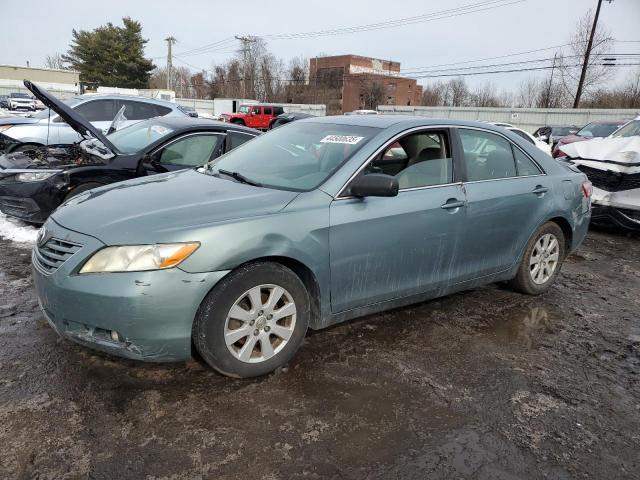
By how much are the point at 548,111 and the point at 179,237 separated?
36821mm

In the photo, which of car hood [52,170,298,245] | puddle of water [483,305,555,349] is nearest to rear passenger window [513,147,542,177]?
puddle of water [483,305,555,349]

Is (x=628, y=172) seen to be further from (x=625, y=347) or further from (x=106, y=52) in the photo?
(x=106, y=52)

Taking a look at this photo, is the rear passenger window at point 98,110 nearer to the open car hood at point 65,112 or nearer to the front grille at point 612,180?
the open car hood at point 65,112

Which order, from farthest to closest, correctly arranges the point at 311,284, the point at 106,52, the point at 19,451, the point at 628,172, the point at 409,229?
the point at 106,52, the point at 628,172, the point at 409,229, the point at 311,284, the point at 19,451

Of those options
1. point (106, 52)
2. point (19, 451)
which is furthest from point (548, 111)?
point (106, 52)

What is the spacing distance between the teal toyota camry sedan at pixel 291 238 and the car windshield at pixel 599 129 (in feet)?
39.5

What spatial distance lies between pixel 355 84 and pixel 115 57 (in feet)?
111

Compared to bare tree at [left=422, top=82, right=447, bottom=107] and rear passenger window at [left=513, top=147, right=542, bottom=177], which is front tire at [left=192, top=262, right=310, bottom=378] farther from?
bare tree at [left=422, top=82, right=447, bottom=107]

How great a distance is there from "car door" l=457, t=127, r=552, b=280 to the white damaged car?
3.36 meters

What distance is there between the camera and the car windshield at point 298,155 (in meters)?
3.41

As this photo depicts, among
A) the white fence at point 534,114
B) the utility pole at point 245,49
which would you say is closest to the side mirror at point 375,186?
the white fence at point 534,114

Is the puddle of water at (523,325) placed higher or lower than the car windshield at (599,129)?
lower

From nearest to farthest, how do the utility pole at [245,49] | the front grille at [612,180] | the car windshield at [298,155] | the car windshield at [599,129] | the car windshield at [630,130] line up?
the car windshield at [298,155] < the front grille at [612,180] < the car windshield at [630,130] < the car windshield at [599,129] < the utility pole at [245,49]

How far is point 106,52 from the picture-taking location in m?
63.2
